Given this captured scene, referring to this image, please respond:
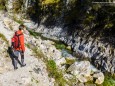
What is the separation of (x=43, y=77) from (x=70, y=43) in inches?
804

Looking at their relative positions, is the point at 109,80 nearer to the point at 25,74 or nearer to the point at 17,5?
the point at 25,74

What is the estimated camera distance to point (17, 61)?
890 inches

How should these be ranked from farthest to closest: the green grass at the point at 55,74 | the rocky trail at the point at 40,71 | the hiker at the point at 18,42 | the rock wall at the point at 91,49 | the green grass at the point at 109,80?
the rock wall at the point at 91,49 → the green grass at the point at 109,80 → the green grass at the point at 55,74 → the hiker at the point at 18,42 → the rocky trail at the point at 40,71

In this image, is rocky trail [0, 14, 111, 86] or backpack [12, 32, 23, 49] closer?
rocky trail [0, 14, 111, 86]

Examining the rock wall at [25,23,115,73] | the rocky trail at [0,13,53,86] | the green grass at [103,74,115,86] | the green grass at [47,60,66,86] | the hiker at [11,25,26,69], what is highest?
the hiker at [11,25,26,69]

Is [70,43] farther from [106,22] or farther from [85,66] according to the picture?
[85,66]

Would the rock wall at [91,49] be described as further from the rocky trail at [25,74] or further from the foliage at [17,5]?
the foliage at [17,5]

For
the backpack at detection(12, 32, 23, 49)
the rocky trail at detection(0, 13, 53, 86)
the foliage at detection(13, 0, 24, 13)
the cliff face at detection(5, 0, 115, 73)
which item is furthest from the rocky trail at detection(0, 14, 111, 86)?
the foliage at detection(13, 0, 24, 13)

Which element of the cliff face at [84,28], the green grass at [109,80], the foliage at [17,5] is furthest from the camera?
the foliage at [17,5]

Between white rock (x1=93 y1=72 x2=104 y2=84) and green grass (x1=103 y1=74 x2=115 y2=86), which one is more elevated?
white rock (x1=93 y1=72 x2=104 y2=84)

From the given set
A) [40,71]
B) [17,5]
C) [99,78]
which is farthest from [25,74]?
[17,5]

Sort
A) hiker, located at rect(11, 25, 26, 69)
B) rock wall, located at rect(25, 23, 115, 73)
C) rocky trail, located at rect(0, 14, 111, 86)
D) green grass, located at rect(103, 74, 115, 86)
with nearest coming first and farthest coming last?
1. rocky trail, located at rect(0, 14, 111, 86)
2. hiker, located at rect(11, 25, 26, 69)
3. green grass, located at rect(103, 74, 115, 86)
4. rock wall, located at rect(25, 23, 115, 73)

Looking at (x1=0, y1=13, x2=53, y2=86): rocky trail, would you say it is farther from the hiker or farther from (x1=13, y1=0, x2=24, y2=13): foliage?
(x1=13, y1=0, x2=24, y2=13): foliage

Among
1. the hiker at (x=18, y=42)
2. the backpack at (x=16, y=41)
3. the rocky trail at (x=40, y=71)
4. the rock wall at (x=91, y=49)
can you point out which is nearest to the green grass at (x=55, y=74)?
the rocky trail at (x=40, y=71)
